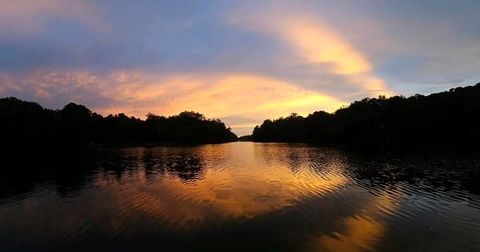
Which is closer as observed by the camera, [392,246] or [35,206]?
[392,246]

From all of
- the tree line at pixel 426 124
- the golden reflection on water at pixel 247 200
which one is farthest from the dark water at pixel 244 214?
the tree line at pixel 426 124

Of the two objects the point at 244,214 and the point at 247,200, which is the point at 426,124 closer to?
the point at 247,200

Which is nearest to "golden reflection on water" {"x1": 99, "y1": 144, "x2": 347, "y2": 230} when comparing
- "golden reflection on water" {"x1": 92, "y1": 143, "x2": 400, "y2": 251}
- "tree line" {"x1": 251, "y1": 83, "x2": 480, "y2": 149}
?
"golden reflection on water" {"x1": 92, "y1": 143, "x2": 400, "y2": 251}

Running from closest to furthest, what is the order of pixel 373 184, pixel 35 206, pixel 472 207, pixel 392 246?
pixel 392 246, pixel 472 207, pixel 35 206, pixel 373 184

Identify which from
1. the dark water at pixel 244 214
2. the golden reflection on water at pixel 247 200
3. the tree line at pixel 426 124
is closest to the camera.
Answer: the dark water at pixel 244 214

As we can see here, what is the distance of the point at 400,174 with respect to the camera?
41.6m

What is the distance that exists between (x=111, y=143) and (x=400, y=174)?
154m

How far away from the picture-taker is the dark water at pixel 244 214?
16.7 meters

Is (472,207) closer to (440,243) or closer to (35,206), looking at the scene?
(440,243)

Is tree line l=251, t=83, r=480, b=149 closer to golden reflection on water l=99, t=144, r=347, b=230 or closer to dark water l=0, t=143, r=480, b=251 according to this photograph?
golden reflection on water l=99, t=144, r=347, b=230

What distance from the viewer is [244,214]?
73.5 ft

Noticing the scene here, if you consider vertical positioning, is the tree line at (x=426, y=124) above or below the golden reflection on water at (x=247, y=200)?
above

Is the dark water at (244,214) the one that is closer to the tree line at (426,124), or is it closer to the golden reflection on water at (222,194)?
the golden reflection on water at (222,194)

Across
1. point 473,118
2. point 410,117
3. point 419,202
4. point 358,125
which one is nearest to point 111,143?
point 358,125
